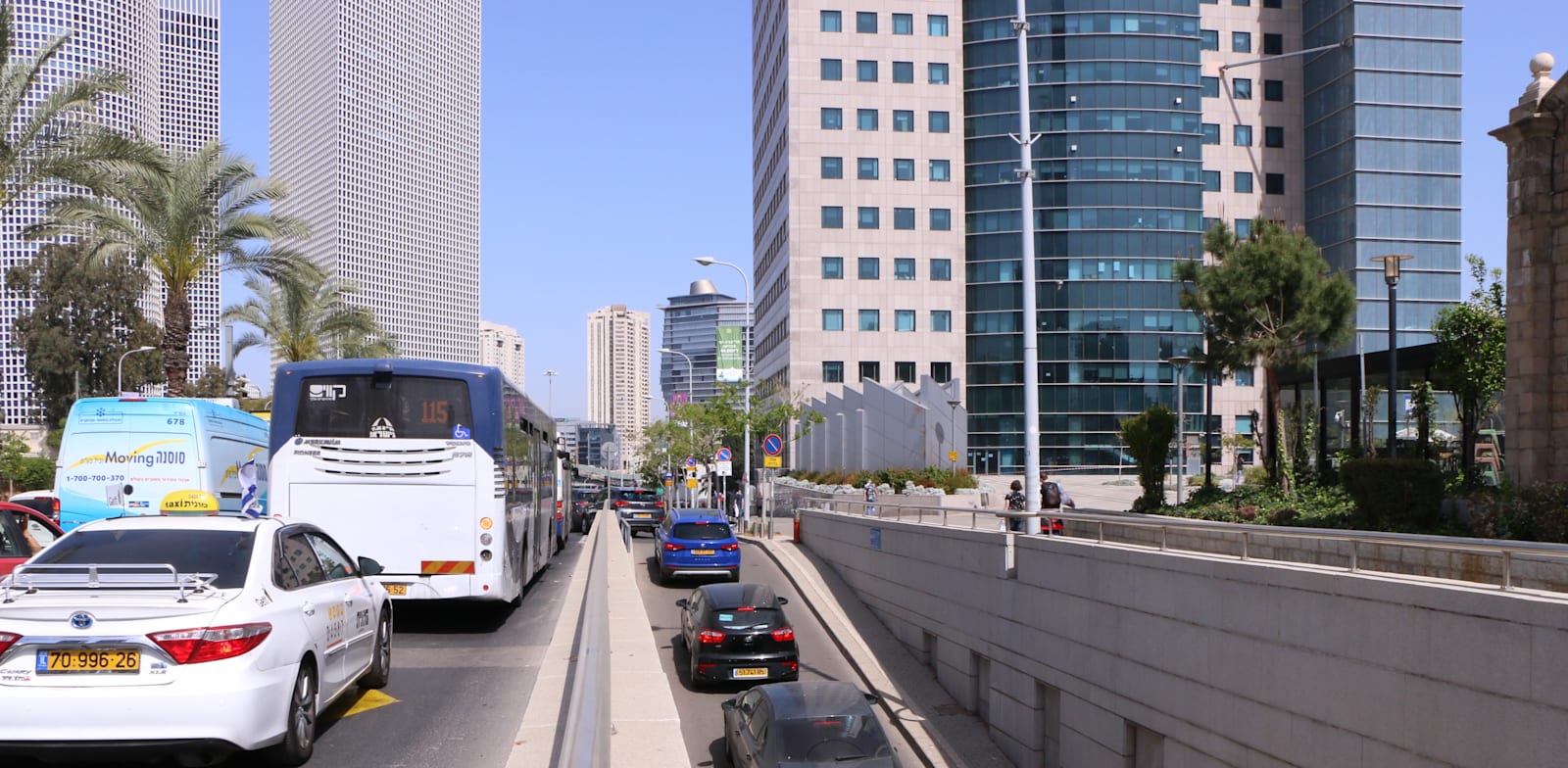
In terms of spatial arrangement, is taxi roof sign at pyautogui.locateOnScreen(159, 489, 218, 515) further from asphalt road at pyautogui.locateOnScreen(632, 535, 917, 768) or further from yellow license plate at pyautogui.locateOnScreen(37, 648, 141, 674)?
yellow license plate at pyautogui.locateOnScreen(37, 648, 141, 674)

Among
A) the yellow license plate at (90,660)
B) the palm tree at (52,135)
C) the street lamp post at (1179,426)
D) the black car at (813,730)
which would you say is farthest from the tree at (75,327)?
the yellow license plate at (90,660)

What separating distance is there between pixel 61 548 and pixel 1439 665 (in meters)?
9.88

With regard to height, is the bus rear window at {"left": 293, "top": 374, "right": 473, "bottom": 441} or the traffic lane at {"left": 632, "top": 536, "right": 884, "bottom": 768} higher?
the bus rear window at {"left": 293, "top": 374, "right": 473, "bottom": 441}

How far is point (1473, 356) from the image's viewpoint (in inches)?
969

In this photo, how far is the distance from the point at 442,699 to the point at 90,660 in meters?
4.29

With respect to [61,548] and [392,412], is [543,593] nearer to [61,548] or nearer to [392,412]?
[392,412]

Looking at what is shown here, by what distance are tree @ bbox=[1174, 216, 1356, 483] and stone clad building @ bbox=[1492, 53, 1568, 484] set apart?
27.5ft

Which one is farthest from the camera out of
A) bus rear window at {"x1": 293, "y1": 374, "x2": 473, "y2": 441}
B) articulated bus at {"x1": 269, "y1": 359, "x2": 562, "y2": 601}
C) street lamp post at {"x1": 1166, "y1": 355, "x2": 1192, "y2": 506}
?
street lamp post at {"x1": 1166, "y1": 355, "x2": 1192, "y2": 506}

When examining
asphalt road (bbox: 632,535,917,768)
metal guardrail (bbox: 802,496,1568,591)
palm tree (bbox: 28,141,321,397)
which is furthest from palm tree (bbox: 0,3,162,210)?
metal guardrail (bbox: 802,496,1568,591)

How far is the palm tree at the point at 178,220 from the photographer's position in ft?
85.7

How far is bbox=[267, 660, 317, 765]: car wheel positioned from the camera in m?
8.36

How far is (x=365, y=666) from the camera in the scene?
1066cm

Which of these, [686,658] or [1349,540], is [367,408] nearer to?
[686,658]

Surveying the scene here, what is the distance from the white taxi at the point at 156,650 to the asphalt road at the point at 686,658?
6089 mm
